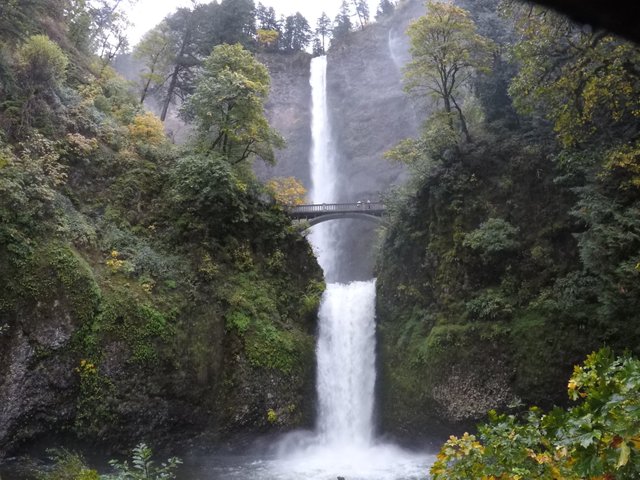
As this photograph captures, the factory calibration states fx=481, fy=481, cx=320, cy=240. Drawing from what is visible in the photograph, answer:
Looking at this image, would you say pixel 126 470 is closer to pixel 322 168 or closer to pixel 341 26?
pixel 322 168

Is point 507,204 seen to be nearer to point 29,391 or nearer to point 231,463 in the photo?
point 231,463

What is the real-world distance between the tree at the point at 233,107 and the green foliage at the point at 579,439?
51.2 ft

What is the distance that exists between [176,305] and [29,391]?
4441 mm

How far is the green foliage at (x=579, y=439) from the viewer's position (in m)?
3.41

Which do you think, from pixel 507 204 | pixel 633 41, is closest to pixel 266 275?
pixel 507 204

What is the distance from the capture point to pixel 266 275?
59.5ft

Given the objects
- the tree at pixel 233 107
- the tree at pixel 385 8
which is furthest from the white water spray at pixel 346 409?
the tree at pixel 385 8

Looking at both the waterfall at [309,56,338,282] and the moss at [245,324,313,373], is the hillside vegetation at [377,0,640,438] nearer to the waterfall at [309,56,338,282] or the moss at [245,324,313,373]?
the moss at [245,324,313,373]

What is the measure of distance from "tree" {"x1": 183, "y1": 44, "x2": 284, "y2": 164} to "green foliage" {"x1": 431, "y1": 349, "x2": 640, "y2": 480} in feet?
51.2

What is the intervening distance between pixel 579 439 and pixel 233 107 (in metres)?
17.5

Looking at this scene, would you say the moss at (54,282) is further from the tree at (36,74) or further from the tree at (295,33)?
the tree at (295,33)

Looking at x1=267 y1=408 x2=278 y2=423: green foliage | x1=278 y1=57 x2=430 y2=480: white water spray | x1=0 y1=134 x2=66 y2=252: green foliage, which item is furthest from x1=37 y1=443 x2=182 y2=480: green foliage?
x1=267 y1=408 x2=278 y2=423: green foliage

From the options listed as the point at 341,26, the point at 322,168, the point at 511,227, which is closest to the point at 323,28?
the point at 341,26

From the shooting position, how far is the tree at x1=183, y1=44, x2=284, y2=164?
18.4 metres
